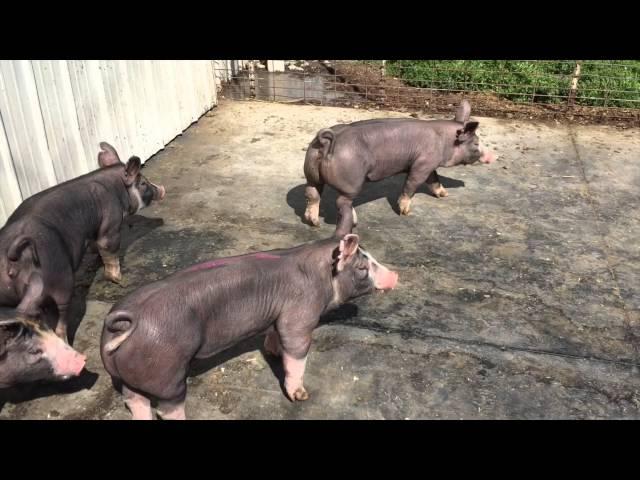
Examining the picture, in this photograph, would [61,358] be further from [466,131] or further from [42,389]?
[466,131]

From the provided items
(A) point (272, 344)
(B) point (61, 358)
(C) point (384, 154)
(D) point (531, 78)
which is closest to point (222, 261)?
(A) point (272, 344)

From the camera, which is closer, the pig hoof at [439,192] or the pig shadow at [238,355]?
the pig shadow at [238,355]

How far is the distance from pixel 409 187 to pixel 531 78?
5881 mm

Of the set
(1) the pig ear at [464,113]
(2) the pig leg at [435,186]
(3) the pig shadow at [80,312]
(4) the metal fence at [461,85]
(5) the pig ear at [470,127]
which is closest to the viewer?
(3) the pig shadow at [80,312]

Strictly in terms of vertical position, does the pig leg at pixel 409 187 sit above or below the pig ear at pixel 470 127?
below

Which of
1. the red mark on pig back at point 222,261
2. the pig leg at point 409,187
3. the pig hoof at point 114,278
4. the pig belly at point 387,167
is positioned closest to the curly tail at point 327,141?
the pig belly at point 387,167

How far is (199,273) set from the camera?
3.95 metres

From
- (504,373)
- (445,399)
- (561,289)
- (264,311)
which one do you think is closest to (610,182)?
(561,289)

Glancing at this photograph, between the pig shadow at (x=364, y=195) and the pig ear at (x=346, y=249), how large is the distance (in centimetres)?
252

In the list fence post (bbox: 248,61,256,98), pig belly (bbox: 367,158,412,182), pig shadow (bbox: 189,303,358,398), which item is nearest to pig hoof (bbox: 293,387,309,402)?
pig shadow (bbox: 189,303,358,398)

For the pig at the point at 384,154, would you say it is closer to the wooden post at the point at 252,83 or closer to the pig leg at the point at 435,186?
the pig leg at the point at 435,186

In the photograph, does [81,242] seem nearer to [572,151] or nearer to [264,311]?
[264,311]

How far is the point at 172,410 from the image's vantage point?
3.89 metres

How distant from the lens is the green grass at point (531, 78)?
10.7m
